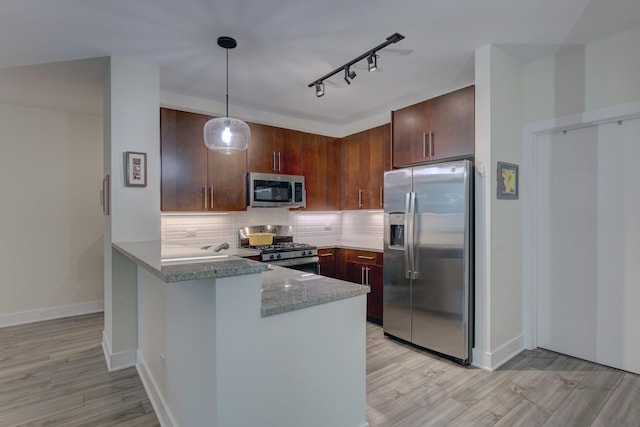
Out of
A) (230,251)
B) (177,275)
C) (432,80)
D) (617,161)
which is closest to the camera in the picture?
(177,275)

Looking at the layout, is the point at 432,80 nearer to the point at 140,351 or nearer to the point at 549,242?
the point at 549,242

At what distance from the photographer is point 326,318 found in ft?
5.57

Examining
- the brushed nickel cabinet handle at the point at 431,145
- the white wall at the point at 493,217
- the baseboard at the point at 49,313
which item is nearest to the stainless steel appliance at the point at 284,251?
the brushed nickel cabinet handle at the point at 431,145

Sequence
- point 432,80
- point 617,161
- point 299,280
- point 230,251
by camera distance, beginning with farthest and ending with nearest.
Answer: point 230,251, point 432,80, point 617,161, point 299,280

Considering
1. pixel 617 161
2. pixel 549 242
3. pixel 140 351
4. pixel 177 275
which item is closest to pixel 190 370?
pixel 177 275

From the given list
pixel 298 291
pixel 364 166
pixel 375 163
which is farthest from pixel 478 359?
pixel 364 166

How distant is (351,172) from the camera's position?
15.3ft

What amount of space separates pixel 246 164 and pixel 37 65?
2.07 metres

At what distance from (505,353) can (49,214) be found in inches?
213

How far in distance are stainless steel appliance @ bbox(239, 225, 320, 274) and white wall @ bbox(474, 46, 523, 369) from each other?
1.92 metres

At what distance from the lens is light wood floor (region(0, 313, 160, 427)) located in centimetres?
213

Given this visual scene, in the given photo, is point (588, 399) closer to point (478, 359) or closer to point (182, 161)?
point (478, 359)

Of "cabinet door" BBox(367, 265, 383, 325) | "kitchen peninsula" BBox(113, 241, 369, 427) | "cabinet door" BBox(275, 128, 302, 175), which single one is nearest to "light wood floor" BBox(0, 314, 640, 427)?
"kitchen peninsula" BBox(113, 241, 369, 427)

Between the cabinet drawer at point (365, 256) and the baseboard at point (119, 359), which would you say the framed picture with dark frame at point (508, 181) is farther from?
the baseboard at point (119, 359)
